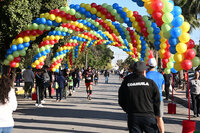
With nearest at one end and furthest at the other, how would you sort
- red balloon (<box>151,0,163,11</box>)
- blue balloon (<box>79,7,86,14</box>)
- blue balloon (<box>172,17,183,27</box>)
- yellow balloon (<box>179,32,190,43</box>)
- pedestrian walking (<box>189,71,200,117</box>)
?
yellow balloon (<box>179,32,190,43</box>) → blue balloon (<box>172,17,183,27</box>) → red balloon (<box>151,0,163,11</box>) → pedestrian walking (<box>189,71,200,117</box>) → blue balloon (<box>79,7,86,14</box>)

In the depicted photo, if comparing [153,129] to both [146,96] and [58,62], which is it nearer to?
[146,96]

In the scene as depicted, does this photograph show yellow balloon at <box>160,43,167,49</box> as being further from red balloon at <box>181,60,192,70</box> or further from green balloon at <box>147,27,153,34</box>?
red balloon at <box>181,60,192,70</box>

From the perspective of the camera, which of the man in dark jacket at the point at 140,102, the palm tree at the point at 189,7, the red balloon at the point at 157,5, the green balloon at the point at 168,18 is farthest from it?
the palm tree at the point at 189,7

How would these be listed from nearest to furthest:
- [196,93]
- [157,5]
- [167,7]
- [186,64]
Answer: [186,64], [167,7], [157,5], [196,93]

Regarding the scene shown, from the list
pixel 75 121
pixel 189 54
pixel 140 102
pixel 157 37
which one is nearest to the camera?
pixel 140 102

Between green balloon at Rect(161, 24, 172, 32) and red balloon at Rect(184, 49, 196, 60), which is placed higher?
green balloon at Rect(161, 24, 172, 32)

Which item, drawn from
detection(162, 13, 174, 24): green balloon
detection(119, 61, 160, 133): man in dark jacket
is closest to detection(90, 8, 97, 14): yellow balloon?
detection(162, 13, 174, 24): green balloon

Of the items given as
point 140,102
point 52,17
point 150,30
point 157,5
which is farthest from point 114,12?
point 140,102

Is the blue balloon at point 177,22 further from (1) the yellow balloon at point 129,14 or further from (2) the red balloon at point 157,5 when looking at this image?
(1) the yellow balloon at point 129,14

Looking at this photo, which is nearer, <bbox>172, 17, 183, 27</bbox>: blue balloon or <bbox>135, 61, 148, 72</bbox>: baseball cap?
<bbox>135, 61, 148, 72</bbox>: baseball cap

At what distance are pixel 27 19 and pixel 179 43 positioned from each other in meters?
10.4

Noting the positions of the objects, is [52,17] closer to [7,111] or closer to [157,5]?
[157,5]

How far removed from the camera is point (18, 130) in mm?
8469

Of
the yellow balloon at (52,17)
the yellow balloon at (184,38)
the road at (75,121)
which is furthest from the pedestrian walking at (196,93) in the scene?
the yellow balloon at (52,17)
